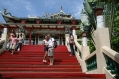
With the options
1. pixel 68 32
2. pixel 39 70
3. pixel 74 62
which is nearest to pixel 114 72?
pixel 39 70

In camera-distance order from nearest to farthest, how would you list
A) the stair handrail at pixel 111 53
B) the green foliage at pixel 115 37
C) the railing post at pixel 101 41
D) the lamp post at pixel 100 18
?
the stair handrail at pixel 111 53, the railing post at pixel 101 41, the lamp post at pixel 100 18, the green foliage at pixel 115 37

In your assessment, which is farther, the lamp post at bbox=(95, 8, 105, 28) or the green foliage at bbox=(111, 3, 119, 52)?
the green foliage at bbox=(111, 3, 119, 52)

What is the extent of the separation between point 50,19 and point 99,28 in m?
23.4

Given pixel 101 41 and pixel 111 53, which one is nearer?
pixel 111 53

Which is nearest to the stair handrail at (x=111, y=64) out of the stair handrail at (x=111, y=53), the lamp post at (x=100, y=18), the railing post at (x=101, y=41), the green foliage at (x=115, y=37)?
the stair handrail at (x=111, y=53)

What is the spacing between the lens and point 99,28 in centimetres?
472

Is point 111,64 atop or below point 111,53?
below

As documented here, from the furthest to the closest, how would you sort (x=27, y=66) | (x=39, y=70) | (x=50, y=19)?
(x=50, y=19) → (x=27, y=66) → (x=39, y=70)

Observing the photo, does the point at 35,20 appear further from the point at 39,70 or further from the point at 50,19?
the point at 39,70

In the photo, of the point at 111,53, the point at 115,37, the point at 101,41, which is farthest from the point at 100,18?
the point at 115,37

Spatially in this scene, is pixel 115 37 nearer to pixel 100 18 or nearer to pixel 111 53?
pixel 100 18

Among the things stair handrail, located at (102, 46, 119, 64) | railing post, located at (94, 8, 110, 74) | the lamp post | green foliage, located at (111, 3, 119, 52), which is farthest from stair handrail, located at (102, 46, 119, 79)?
green foliage, located at (111, 3, 119, 52)

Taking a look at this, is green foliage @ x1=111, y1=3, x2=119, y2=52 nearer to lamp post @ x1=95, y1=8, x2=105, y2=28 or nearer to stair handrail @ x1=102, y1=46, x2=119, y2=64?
lamp post @ x1=95, y1=8, x2=105, y2=28

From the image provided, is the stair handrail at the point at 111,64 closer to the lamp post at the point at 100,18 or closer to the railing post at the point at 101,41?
the railing post at the point at 101,41
